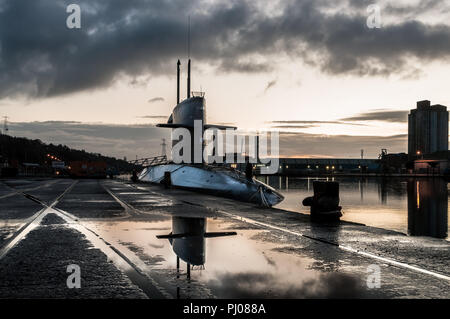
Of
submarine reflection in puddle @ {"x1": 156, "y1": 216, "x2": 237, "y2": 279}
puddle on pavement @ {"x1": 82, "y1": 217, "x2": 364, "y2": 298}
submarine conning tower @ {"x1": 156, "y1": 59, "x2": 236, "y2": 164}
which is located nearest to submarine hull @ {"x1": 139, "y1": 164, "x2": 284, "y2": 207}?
submarine conning tower @ {"x1": 156, "y1": 59, "x2": 236, "y2": 164}

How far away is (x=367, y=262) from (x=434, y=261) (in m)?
1.36

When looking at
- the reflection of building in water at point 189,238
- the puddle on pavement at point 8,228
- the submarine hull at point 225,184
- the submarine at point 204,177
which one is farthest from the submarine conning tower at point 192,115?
the puddle on pavement at point 8,228

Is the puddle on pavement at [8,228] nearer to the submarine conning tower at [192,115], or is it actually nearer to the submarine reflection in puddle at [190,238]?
the submarine reflection in puddle at [190,238]

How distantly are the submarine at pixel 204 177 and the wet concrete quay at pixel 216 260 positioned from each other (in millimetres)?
15680

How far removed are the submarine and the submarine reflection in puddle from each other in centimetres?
1363

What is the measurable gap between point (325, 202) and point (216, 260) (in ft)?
24.5

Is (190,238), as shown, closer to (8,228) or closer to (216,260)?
(216,260)

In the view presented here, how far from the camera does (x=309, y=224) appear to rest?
13750 millimetres

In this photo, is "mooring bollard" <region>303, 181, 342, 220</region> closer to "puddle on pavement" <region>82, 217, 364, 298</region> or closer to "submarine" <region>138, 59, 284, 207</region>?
"puddle on pavement" <region>82, 217, 364, 298</region>

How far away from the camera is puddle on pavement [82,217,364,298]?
19.9 feet
